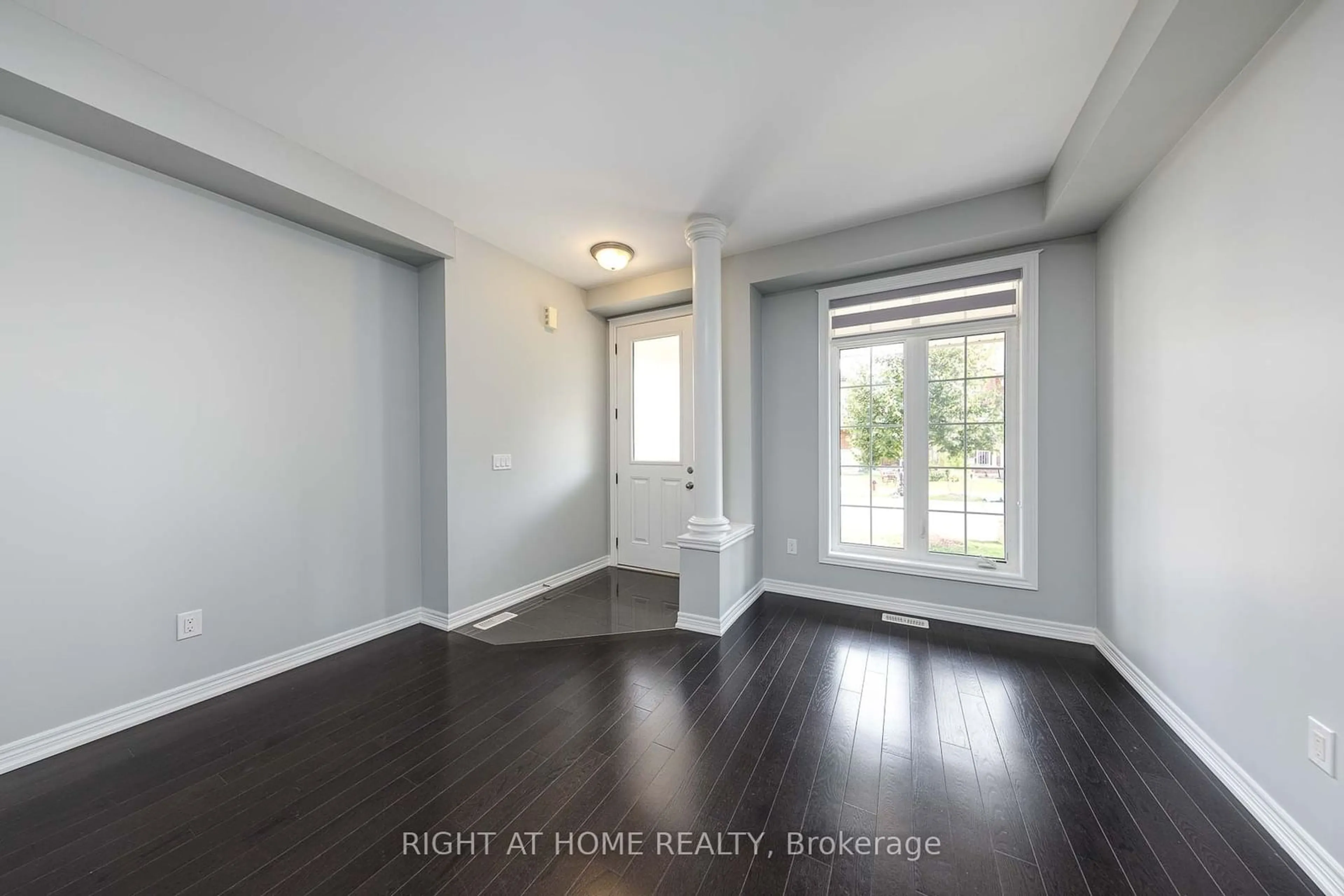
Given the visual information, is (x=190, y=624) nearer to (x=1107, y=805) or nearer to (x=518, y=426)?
(x=518, y=426)

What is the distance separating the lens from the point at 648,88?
76.5 inches

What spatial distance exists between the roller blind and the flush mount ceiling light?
1.59 metres

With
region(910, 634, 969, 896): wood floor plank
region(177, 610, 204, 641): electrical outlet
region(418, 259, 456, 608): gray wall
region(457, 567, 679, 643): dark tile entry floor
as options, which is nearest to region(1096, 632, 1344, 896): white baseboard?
region(910, 634, 969, 896): wood floor plank

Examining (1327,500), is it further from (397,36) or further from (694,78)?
(397,36)

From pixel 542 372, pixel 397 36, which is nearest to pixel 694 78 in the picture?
pixel 397 36

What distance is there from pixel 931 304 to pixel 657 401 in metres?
2.32

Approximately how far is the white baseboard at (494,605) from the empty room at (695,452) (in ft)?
0.20

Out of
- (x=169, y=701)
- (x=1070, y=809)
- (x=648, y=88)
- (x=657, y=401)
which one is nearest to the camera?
(x=1070, y=809)

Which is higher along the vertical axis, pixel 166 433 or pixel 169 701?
pixel 166 433

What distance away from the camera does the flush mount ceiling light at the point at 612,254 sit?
332 cm

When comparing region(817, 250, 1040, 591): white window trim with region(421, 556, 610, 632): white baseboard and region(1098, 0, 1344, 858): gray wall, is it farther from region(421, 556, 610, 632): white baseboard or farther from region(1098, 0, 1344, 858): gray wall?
region(421, 556, 610, 632): white baseboard

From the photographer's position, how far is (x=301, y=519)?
8.62ft

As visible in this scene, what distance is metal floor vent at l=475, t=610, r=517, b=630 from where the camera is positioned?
311 centimetres

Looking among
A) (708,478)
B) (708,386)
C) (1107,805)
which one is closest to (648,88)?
(708,386)
